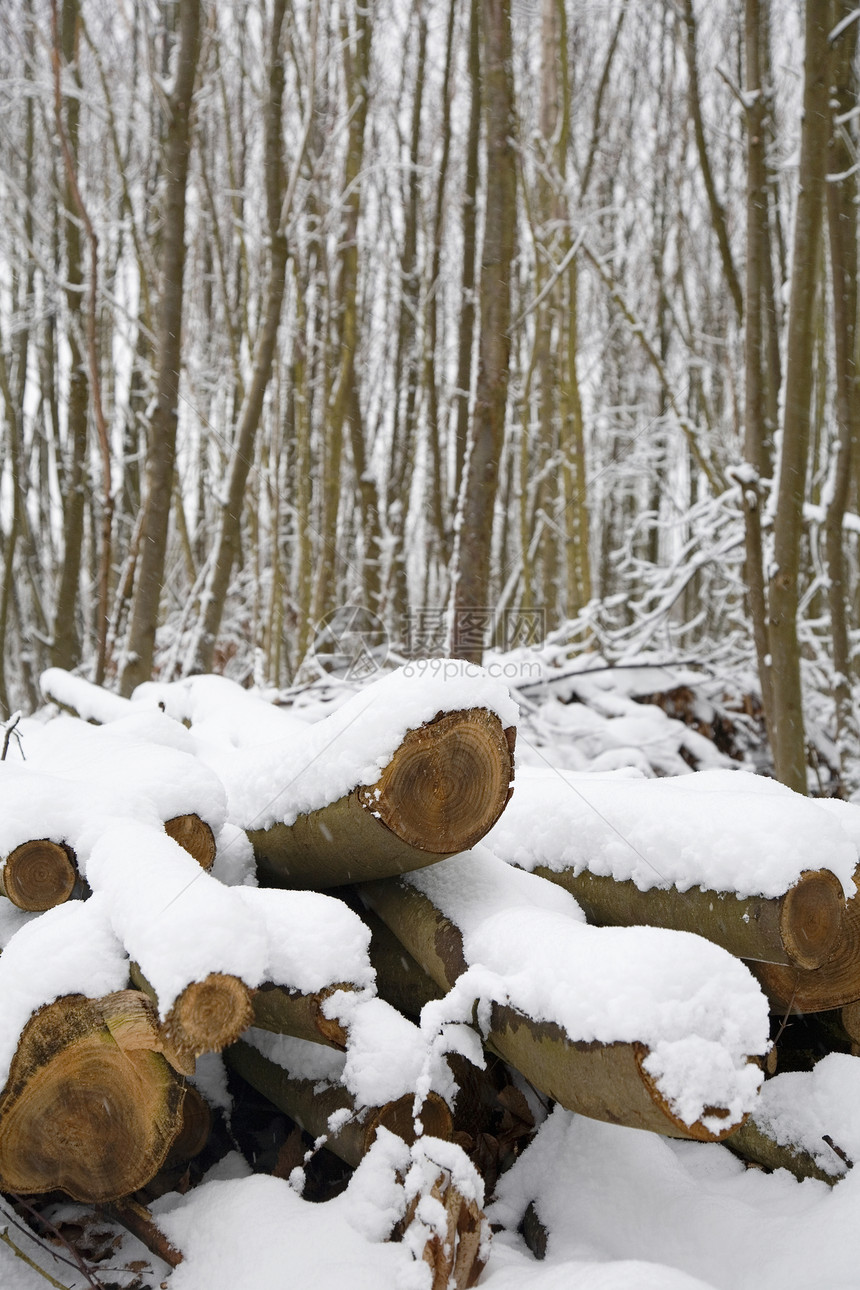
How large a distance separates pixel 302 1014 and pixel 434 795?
44cm

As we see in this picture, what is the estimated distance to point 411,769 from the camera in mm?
1551

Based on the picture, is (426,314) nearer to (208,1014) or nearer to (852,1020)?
(852,1020)

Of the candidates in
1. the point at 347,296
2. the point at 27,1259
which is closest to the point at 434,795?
the point at 27,1259

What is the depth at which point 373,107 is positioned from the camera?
902 cm

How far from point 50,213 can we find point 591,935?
450 inches

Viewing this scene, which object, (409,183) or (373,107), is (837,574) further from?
(373,107)

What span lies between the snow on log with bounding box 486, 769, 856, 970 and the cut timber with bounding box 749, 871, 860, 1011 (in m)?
0.02

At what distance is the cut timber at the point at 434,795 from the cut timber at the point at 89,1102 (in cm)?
48

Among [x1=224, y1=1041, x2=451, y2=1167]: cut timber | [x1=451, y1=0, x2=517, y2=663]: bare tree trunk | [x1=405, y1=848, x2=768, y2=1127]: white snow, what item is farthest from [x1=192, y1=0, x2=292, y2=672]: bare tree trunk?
[x1=405, y1=848, x2=768, y2=1127]: white snow

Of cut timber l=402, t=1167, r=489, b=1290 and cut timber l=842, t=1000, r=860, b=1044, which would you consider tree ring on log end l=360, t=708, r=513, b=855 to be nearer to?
cut timber l=402, t=1167, r=489, b=1290

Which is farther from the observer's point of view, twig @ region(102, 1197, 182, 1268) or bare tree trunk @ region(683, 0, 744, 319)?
bare tree trunk @ region(683, 0, 744, 319)

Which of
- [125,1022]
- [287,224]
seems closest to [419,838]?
[125,1022]

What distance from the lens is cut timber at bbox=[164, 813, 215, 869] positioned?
5.91 ft
